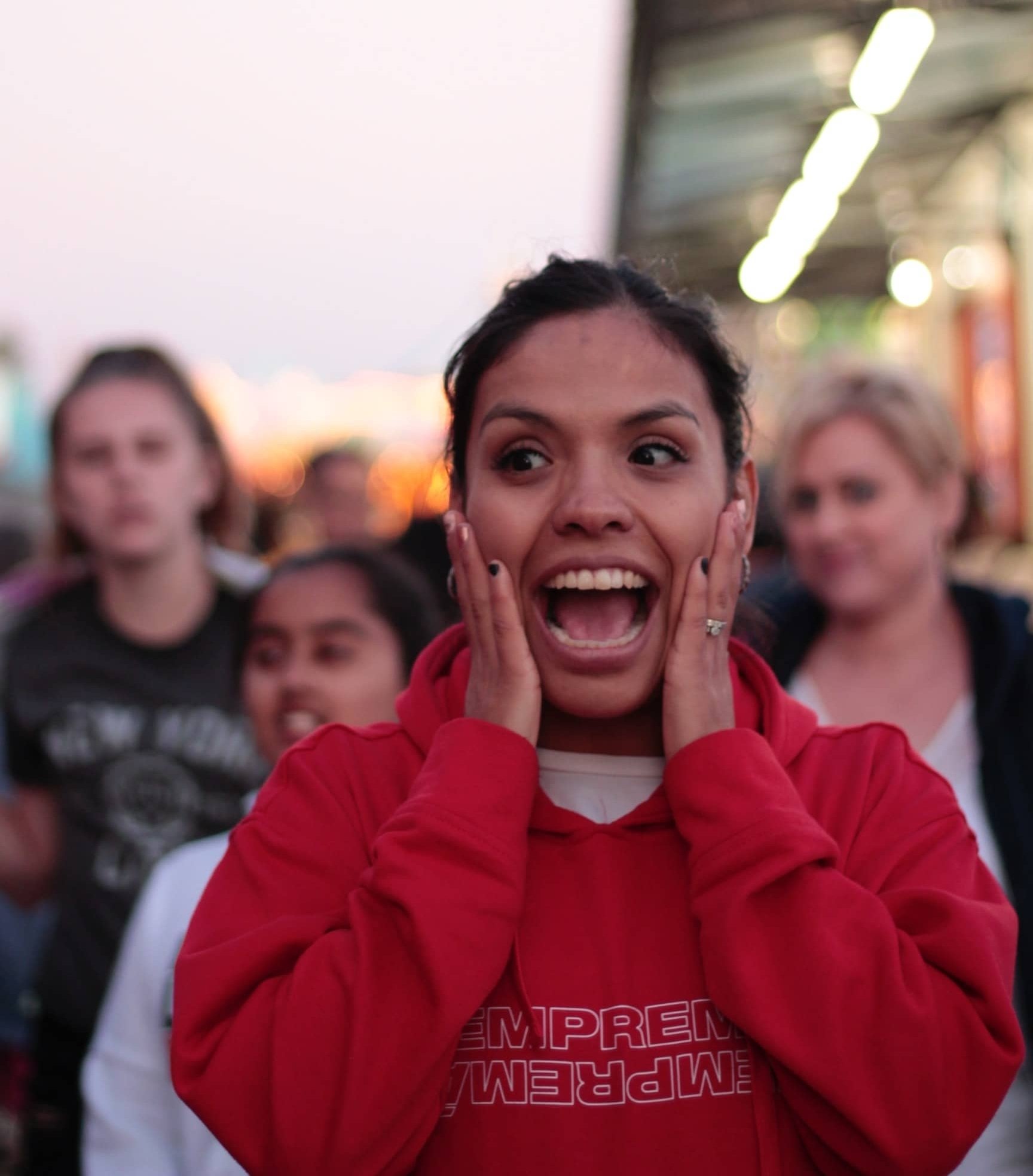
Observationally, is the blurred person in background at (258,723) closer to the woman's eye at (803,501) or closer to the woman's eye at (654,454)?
the woman's eye at (654,454)

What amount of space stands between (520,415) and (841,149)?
7.41 metres

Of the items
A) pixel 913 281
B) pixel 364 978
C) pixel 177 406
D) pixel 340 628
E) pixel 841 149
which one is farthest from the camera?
pixel 913 281

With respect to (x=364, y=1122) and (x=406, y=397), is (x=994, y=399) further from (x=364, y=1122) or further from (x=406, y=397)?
(x=406, y=397)

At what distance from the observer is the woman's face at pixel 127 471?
3340mm

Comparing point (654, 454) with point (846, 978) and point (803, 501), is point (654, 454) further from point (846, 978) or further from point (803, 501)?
point (803, 501)

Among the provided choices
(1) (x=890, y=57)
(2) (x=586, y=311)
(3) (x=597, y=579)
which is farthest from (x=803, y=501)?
(1) (x=890, y=57)

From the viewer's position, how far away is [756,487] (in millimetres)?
1901

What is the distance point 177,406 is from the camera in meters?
3.57

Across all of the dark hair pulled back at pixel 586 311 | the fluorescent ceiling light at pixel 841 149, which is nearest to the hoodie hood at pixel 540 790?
the dark hair pulled back at pixel 586 311

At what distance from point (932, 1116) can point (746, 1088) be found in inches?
8.3

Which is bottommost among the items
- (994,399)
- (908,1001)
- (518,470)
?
(908,1001)

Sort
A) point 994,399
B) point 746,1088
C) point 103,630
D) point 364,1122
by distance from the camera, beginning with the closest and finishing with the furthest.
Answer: point 364,1122 < point 746,1088 < point 103,630 < point 994,399

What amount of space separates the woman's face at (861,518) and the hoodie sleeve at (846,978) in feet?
5.17

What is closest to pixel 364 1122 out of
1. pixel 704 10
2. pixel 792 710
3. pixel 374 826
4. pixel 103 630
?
pixel 374 826
